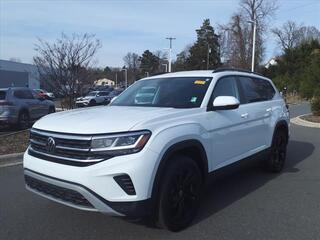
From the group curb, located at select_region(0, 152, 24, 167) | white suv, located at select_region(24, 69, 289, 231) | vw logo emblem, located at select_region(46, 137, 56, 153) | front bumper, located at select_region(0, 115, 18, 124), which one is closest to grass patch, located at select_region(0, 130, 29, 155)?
curb, located at select_region(0, 152, 24, 167)

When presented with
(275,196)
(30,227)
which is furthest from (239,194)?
(30,227)

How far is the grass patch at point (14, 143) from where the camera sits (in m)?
9.87

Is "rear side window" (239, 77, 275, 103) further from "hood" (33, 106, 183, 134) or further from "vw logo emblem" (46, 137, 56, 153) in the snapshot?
"vw logo emblem" (46, 137, 56, 153)

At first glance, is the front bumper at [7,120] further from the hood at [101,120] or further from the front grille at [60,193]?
the front grille at [60,193]

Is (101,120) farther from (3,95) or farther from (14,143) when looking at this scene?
(3,95)

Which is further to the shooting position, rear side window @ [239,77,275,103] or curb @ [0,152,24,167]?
curb @ [0,152,24,167]

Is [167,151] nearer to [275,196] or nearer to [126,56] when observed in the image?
[275,196]

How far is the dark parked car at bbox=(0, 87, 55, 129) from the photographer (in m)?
15.9

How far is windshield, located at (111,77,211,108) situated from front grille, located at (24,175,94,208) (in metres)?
1.76

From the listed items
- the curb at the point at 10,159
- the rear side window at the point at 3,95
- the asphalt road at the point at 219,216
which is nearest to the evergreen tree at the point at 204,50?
the rear side window at the point at 3,95

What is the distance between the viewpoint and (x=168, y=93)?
6.01 m

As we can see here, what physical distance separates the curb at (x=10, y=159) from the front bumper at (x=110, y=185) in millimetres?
4738

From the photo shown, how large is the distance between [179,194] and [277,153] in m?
3.53

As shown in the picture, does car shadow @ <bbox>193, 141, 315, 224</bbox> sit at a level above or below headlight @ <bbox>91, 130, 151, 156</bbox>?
below
